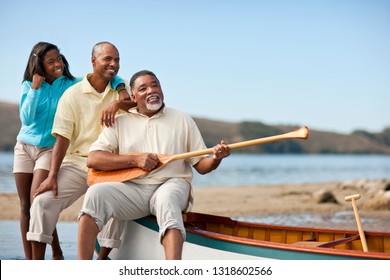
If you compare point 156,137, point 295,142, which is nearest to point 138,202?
point 156,137

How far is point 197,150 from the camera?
14.2ft

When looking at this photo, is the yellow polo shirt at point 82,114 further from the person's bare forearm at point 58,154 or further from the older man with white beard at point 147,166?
the older man with white beard at point 147,166

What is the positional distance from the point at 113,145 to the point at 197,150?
524mm

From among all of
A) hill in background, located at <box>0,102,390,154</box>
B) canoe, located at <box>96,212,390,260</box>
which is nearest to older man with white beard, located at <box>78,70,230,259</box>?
canoe, located at <box>96,212,390,260</box>

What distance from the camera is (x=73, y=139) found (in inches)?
190

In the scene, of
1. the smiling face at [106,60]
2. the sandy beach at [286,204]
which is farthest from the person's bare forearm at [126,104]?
the sandy beach at [286,204]

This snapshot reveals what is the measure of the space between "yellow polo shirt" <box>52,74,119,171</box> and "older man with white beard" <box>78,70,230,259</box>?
14.9 inches

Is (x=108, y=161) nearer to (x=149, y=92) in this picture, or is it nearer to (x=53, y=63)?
(x=149, y=92)

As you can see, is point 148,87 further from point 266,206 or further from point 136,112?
point 266,206

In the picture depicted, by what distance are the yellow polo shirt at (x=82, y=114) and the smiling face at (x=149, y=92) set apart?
52 centimetres

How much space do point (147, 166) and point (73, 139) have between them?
867 mm

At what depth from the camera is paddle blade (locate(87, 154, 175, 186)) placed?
13.9ft

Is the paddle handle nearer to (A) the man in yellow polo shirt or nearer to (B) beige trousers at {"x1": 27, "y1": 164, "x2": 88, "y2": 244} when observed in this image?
(A) the man in yellow polo shirt

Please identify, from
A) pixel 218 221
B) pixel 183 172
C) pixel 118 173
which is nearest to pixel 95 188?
pixel 118 173
